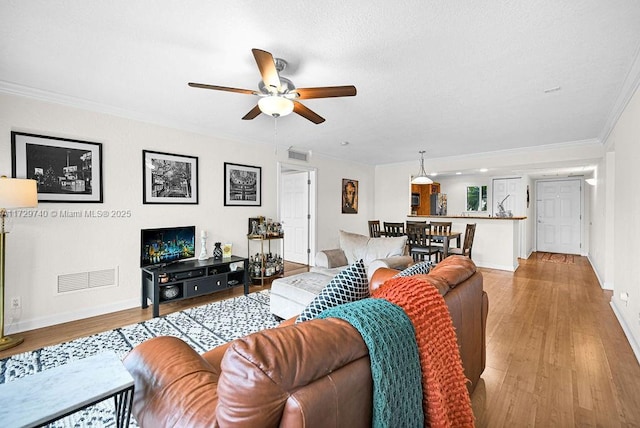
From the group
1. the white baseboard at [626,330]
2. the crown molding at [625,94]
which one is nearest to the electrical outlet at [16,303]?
the white baseboard at [626,330]

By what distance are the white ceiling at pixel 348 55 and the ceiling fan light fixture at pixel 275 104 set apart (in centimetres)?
31

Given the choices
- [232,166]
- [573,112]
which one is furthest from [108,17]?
[573,112]

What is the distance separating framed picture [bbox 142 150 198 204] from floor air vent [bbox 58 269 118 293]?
35.8 inches

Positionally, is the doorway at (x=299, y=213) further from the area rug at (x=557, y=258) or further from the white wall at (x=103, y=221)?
the area rug at (x=557, y=258)

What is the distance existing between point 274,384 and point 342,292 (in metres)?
0.75

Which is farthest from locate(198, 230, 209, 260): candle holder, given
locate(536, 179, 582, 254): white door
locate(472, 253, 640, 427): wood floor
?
locate(536, 179, 582, 254): white door

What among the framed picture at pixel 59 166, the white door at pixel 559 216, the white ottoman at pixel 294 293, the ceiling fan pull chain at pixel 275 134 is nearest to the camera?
the white ottoman at pixel 294 293

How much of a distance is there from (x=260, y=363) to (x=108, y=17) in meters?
2.21

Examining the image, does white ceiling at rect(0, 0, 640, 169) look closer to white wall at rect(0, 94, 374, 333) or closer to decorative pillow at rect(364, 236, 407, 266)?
white wall at rect(0, 94, 374, 333)

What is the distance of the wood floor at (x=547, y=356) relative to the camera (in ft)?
5.81

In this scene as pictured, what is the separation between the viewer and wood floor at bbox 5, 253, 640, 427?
5.81ft

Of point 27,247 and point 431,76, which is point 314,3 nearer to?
point 431,76

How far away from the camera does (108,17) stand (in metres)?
1.80

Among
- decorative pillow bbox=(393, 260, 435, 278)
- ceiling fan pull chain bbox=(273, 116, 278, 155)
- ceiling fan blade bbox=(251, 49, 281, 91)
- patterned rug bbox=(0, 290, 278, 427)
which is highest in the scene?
ceiling fan pull chain bbox=(273, 116, 278, 155)
